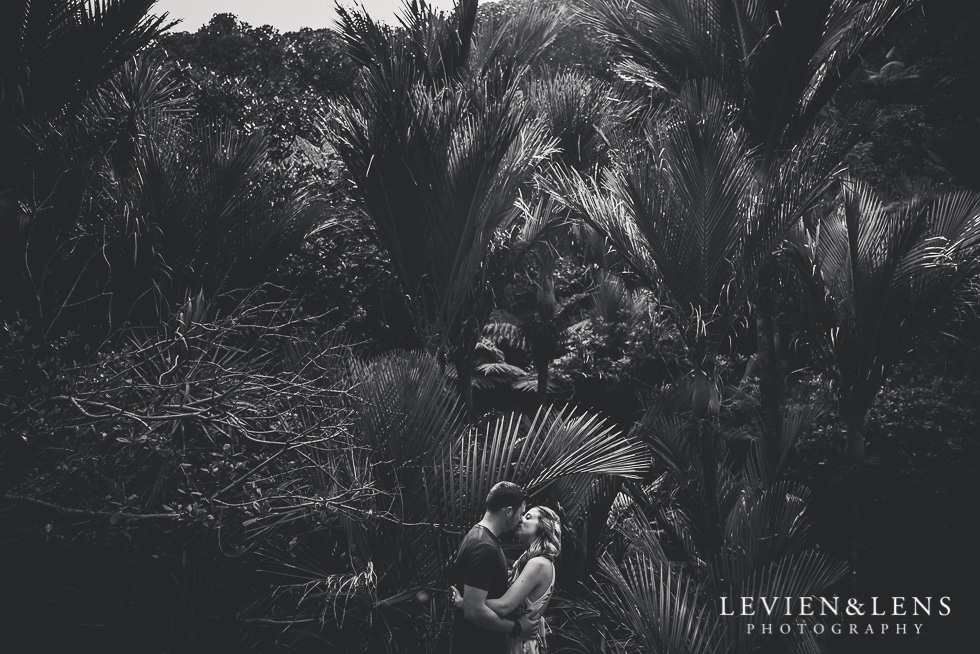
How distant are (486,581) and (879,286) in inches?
125

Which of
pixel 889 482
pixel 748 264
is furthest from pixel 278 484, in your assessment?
pixel 889 482

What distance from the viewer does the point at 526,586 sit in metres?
3.02

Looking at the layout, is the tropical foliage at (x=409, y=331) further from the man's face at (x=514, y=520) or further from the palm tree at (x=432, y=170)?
the man's face at (x=514, y=520)

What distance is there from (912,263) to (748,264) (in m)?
1.25

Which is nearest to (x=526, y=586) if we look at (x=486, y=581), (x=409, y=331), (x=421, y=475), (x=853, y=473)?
(x=486, y=581)

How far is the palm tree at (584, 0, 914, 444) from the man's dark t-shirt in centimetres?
253

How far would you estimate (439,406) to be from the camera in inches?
153

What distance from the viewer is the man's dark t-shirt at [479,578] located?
2.90 m

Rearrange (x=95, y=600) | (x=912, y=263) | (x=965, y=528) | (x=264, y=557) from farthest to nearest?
(x=965, y=528) < (x=912, y=263) < (x=264, y=557) < (x=95, y=600)

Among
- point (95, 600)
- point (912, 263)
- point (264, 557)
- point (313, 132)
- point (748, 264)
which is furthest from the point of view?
point (313, 132)

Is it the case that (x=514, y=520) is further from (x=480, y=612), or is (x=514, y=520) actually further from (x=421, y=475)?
(x=421, y=475)

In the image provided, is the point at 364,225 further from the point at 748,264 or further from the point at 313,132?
the point at 313,132

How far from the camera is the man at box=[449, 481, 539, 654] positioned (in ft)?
9.46

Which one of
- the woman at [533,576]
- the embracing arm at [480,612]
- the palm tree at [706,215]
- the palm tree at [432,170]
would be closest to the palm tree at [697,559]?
the palm tree at [706,215]
